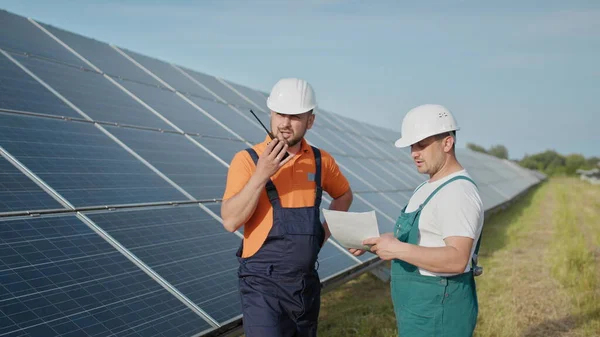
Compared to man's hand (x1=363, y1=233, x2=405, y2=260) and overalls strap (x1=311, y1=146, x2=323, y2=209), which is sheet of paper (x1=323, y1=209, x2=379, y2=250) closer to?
man's hand (x1=363, y1=233, x2=405, y2=260)

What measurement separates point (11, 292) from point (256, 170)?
1735mm

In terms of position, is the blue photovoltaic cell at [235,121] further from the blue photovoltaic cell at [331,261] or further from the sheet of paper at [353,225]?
the sheet of paper at [353,225]

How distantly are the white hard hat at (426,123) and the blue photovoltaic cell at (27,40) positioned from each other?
5.70 m

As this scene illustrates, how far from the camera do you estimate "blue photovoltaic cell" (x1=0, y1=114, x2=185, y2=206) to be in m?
5.18

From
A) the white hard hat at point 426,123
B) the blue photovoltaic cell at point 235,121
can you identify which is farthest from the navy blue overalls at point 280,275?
the blue photovoltaic cell at point 235,121

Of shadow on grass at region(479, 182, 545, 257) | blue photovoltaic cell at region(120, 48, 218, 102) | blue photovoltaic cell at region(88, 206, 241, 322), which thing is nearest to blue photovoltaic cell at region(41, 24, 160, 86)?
blue photovoltaic cell at region(120, 48, 218, 102)

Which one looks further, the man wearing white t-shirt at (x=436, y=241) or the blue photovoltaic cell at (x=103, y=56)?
the blue photovoltaic cell at (x=103, y=56)

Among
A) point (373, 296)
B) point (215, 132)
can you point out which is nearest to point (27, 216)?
point (215, 132)

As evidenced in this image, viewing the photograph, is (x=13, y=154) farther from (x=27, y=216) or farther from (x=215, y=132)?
(x=215, y=132)

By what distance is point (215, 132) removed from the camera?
30.0ft

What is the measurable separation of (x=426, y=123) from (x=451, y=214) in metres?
0.60

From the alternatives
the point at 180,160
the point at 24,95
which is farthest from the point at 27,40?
the point at 180,160

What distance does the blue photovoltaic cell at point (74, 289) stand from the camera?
3568 millimetres

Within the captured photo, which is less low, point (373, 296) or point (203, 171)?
point (203, 171)
